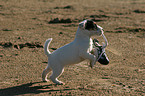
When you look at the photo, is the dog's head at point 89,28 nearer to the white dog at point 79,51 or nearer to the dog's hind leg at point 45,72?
the white dog at point 79,51

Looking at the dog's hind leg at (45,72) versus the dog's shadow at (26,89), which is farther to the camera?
the dog's hind leg at (45,72)

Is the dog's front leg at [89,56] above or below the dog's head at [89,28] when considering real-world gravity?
below

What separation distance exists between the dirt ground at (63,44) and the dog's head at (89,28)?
124 centimetres

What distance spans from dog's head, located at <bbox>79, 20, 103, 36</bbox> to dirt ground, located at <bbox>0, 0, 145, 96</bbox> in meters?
1.24

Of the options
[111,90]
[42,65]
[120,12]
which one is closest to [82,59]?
[111,90]

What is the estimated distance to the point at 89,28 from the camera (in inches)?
231

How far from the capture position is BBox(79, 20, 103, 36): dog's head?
228 inches

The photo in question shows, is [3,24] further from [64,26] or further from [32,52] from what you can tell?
[32,52]

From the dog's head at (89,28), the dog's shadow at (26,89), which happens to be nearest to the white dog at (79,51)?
the dog's head at (89,28)

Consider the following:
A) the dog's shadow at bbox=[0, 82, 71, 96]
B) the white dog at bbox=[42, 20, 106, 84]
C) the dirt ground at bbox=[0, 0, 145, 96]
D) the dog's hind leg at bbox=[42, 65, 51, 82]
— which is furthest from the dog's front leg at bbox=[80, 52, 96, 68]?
the dog's shadow at bbox=[0, 82, 71, 96]

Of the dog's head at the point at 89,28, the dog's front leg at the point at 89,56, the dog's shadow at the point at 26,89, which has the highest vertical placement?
the dog's head at the point at 89,28

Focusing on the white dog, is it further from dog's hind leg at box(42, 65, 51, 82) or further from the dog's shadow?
the dog's shadow

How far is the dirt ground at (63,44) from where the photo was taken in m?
6.10

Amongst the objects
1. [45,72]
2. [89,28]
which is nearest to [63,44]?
[45,72]
